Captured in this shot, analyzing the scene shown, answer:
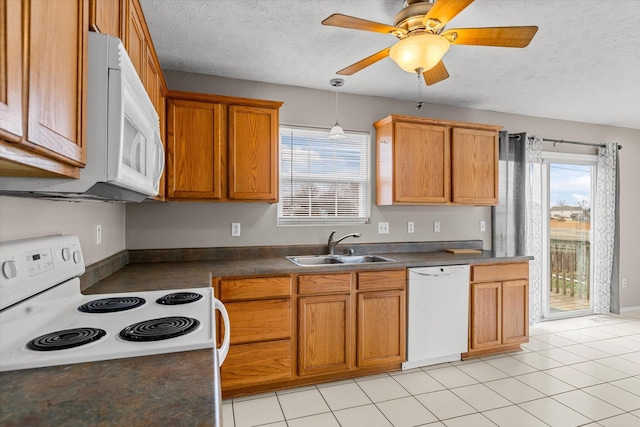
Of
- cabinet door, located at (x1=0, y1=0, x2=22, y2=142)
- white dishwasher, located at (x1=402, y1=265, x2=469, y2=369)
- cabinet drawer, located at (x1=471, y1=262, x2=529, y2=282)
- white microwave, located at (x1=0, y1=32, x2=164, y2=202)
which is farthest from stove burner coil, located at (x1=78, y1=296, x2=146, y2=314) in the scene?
cabinet drawer, located at (x1=471, y1=262, x2=529, y2=282)

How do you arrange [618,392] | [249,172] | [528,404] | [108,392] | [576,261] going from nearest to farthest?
[108,392], [528,404], [618,392], [249,172], [576,261]

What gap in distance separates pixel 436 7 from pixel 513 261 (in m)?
2.50

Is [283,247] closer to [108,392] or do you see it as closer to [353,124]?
[353,124]

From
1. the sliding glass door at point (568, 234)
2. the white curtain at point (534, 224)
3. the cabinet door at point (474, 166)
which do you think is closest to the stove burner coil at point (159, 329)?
the cabinet door at point (474, 166)

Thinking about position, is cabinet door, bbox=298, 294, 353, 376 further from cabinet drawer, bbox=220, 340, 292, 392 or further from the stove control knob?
the stove control knob

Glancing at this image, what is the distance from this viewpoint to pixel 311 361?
2609mm

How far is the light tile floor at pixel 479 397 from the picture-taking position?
2.19 meters

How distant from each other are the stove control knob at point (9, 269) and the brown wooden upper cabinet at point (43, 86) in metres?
0.37

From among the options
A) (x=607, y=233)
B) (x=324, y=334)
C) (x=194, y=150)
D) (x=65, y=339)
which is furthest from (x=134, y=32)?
(x=607, y=233)

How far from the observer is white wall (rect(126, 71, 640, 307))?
9.53ft

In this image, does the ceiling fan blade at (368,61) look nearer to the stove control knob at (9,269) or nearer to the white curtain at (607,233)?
the stove control knob at (9,269)

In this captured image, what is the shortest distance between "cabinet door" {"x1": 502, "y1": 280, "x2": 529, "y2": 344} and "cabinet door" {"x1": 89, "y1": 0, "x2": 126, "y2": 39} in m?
3.38

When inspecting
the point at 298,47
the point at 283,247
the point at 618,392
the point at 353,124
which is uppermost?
the point at 298,47

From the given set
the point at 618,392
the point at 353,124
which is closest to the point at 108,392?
the point at 353,124
